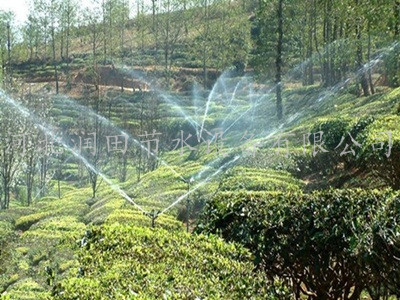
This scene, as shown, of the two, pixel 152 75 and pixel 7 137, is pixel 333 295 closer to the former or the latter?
pixel 7 137

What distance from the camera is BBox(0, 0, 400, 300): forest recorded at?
5.18 m

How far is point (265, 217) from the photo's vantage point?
6.17 metres

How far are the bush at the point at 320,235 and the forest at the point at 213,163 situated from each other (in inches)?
0.7

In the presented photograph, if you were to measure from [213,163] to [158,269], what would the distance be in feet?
66.2

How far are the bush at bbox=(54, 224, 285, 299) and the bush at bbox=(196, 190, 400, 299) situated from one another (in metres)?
0.80

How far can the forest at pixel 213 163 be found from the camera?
5184 mm

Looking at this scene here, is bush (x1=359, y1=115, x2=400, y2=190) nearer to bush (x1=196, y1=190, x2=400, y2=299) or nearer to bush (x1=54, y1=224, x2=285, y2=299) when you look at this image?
bush (x1=196, y1=190, x2=400, y2=299)

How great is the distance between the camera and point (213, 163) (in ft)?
80.4

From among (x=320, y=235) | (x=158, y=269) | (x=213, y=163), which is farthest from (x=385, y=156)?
(x=213, y=163)

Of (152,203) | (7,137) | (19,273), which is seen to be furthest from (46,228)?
(7,137)

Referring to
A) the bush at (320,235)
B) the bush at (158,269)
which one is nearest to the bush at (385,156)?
the bush at (320,235)

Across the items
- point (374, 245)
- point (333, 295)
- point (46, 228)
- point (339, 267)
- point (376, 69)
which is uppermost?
point (376, 69)

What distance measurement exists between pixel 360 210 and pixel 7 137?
85.2ft

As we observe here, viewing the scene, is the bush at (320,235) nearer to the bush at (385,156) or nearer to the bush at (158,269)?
the bush at (158,269)
